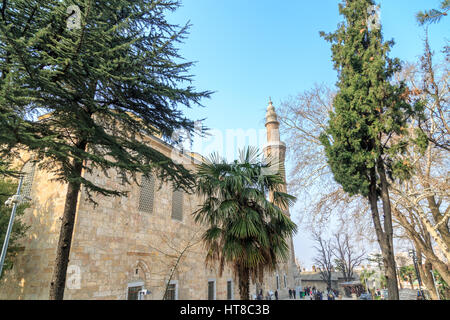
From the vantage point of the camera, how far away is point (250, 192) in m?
7.86

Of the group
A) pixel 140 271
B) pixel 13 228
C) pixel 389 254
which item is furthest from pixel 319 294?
pixel 13 228

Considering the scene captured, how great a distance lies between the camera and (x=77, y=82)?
6.03 metres

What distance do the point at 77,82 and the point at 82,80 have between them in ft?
0.39

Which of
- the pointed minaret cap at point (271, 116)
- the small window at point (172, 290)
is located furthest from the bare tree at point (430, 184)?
the pointed minaret cap at point (271, 116)

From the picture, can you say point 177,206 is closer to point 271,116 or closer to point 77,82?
point 77,82

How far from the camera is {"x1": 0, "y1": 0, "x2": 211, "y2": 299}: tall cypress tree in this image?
17.4 ft

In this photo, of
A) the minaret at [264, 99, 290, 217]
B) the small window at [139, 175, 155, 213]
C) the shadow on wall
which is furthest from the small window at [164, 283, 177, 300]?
the minaret at [264, 99, 290, 217]

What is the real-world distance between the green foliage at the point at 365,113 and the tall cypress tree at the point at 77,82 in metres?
4.94

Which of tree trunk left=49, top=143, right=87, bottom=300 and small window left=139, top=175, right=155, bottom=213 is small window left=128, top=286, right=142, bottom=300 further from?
tree trunk left=49, top=143, right=87, bottom=300

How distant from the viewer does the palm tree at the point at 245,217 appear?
23.6 ft

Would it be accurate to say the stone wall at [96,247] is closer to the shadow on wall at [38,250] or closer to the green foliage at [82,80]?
the shadow on wall at [38,250]
